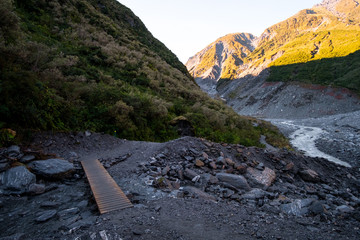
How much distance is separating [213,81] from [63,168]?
147 m

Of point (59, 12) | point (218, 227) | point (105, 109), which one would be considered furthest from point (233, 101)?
point (218, 227)

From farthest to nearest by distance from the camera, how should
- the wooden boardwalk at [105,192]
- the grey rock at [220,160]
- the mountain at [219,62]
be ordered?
the mountain at [219,62] < the grey rock at [220,160] < the wooden boardwalk at [105,192]

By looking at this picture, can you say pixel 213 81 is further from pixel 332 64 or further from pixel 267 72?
pixel 332 64

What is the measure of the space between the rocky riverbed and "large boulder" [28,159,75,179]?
0.03 meters

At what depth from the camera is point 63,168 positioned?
5152mm

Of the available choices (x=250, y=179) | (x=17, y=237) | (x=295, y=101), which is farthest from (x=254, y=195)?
(x=295, y=101)

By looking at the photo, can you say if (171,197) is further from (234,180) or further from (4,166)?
(4,166)

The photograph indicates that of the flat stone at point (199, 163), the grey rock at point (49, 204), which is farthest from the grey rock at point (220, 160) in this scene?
the grey rock at point (49, 204)

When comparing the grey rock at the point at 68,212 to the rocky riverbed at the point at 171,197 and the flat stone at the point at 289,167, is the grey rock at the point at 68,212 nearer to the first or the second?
the rocky riverbed at the point at 171,197

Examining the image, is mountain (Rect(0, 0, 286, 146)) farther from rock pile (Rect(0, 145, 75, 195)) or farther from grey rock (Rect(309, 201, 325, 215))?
grey rock (Rect(309, 201, 325, 215))

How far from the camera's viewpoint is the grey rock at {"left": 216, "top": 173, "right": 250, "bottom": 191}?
5715 millimetres

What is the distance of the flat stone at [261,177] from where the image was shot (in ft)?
21.0

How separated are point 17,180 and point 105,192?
6.84 ft

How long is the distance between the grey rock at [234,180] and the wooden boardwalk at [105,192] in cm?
314
